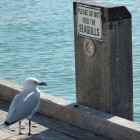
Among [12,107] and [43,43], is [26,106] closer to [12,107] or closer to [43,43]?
[12,107]

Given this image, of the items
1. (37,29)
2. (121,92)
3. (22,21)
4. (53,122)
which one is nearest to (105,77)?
(121,92)

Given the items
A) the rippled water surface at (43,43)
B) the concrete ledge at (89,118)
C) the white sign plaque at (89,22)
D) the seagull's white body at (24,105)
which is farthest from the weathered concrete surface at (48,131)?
the rippled water surface at (43,43)

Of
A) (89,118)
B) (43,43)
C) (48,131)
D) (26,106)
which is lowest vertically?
(43,43)

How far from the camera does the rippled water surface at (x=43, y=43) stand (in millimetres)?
12617

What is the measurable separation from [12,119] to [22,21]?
37.1ft

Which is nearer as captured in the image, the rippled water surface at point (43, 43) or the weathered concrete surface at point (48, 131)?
the weathered concrete surface at point (48, 131)

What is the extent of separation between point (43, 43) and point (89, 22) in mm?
8629

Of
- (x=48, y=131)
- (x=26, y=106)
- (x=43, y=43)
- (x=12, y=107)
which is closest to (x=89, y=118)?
(x=48, y=131)

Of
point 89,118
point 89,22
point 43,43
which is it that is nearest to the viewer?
point 89,118

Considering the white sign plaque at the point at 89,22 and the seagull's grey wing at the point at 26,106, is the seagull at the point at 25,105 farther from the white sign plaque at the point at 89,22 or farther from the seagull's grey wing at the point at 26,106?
the white sign plaque at the point at 89,22

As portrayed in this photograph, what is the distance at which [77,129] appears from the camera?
693 cm

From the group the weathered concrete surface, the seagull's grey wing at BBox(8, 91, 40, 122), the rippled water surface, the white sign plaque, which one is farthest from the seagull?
the rippled water surface

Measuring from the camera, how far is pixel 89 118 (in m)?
6.78

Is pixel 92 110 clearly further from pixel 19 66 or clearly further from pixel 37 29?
pixel 37 29
